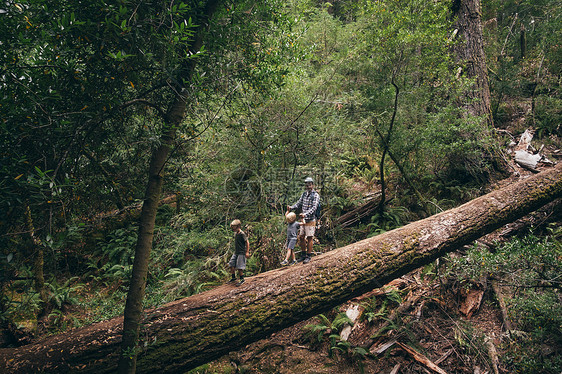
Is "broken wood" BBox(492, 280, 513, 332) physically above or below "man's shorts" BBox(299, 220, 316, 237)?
below

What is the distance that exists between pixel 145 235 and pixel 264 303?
2375mm

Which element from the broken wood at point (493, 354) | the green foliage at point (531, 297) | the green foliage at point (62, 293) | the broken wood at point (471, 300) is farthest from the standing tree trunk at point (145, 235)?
the broken wood at point (471, 300)

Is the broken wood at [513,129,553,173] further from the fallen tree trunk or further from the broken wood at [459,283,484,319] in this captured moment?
the broken wood at [459,283,484,319]

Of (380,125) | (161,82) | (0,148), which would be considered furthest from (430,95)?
(0,148)

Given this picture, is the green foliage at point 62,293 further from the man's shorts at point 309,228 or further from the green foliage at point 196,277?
the man's shorts at point 309,228

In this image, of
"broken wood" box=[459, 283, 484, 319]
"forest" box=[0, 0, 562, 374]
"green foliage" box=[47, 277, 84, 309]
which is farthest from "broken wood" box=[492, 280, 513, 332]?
"green foliage" box=[47, 277, 84, 309]

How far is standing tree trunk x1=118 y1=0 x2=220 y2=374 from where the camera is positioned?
3855mm

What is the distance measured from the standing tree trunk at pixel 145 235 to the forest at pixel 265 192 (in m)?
0.03

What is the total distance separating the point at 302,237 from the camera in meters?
6.68

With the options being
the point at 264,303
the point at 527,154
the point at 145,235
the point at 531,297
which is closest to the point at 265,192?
the point at 264,303

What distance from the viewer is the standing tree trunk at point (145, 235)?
3855mm

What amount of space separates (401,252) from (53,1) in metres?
6.85

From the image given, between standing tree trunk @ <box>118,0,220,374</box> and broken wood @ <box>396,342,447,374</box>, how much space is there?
5.10m

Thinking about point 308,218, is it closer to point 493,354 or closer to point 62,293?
point 493,354
